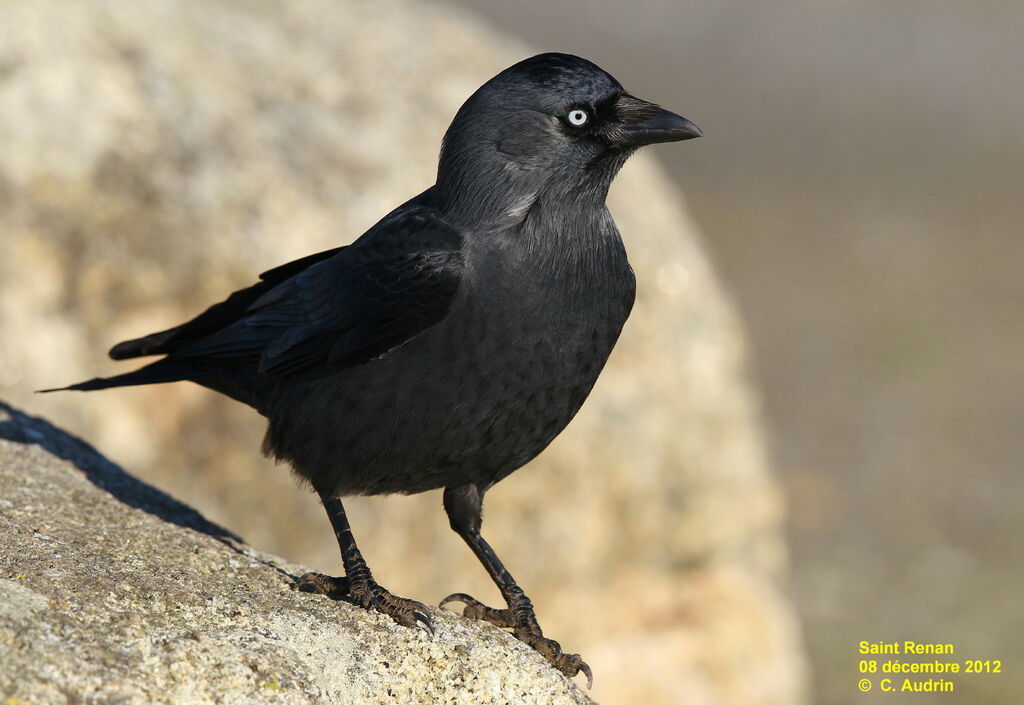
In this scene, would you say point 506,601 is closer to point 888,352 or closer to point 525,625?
point 525,625

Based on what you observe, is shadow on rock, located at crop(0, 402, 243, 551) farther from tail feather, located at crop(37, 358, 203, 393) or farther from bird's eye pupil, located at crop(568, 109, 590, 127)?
bird's eye pupil, located at crop(568, 109, 590, 127)

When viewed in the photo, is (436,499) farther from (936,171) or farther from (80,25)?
(936,171)

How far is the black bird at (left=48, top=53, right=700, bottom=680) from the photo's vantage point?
4445 mm

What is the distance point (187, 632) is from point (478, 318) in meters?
1.42

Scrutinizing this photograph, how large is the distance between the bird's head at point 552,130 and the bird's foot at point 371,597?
139cm

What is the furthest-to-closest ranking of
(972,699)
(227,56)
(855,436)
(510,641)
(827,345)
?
1. (827,345)
2. (855,436)
3. (972,699)
4. (227,56)
5. (510,641)

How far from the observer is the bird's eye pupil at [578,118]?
4633 mm

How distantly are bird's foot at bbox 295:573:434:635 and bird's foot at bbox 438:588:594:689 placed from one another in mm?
497

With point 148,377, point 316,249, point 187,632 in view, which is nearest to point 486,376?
point 187,632

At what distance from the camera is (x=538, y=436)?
4.59 metres

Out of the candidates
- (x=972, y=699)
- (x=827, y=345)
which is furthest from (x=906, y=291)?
(x=972, y=699)

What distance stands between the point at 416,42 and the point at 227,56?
53.5 inches

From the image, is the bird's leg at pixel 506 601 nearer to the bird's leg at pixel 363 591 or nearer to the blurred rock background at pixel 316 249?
the bird's leg at pixel 363 591

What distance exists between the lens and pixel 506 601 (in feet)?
16.3
